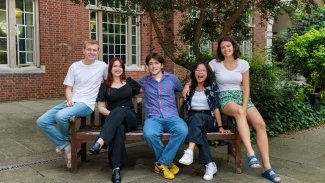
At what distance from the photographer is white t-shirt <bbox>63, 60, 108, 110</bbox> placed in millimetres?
5074

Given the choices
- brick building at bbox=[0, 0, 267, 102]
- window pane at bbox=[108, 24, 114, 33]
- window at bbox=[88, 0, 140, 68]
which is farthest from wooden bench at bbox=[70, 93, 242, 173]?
window pane at bbox=[108, 24, 114, 33]

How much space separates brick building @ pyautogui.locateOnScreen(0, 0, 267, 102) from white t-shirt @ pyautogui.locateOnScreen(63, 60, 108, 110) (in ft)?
18.2

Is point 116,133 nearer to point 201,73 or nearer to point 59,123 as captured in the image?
point 59,123

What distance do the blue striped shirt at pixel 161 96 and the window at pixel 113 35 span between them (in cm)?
856

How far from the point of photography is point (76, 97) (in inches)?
200

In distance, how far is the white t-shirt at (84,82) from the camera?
200 inches

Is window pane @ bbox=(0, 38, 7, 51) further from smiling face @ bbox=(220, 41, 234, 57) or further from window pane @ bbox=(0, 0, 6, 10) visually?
smiling face @ bbox=(220, 41, 234, 57)

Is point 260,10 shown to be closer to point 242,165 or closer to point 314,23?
point 242,165

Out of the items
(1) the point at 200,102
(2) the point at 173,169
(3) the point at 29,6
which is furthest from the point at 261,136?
(3) the point at 29,6

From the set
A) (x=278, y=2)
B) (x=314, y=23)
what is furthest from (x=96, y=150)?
(x=314, y=23)

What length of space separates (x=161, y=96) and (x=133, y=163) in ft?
3.16

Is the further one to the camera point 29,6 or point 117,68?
point 29,6

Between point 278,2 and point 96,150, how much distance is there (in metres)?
5.26

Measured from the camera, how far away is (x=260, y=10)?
834 cm
